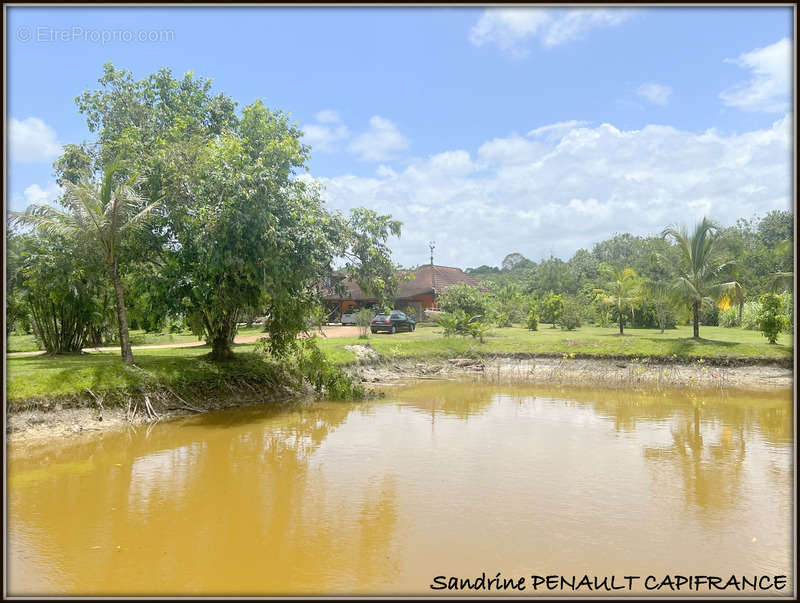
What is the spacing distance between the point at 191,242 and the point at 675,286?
18.3 meters

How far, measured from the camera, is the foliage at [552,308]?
3334 centimetres

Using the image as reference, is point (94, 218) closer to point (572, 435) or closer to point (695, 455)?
point (572, 435)

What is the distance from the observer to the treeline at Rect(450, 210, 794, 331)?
21953 millimetres

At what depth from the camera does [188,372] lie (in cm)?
1441

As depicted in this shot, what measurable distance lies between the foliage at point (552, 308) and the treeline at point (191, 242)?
19.5m

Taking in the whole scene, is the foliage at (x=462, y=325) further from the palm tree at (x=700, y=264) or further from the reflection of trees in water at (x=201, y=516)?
the reflection of trees in water at (x=201, y=516)

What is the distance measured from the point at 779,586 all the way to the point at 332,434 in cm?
849

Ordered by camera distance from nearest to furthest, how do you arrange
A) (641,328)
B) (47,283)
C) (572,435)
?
(572,435), (47,283), (641,328)

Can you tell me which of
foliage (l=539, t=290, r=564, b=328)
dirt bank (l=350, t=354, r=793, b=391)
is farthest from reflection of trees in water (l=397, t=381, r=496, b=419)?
foliage (l=539, t=290, r=564, b=328)

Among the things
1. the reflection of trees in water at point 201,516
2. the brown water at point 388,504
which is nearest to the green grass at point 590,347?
the brown water at point 388,504

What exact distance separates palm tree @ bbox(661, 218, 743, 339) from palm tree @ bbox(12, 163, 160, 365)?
19.4m

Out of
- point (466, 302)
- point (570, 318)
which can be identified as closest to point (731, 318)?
point (570, 318)

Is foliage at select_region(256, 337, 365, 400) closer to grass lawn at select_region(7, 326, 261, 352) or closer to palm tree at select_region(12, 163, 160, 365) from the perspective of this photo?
palm tree at select_region(12, 163, 160, 365)

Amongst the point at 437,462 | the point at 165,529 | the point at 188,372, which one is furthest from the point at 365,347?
the point at 165,529
